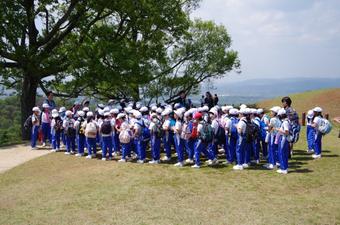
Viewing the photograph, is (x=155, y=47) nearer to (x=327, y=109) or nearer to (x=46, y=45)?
(x=46, y=45)

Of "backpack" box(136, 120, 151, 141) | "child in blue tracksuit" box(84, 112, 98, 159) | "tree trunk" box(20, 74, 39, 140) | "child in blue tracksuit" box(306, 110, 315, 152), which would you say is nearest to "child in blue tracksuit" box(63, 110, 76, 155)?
"child in blue tracksuit" box(84, 112, 98, 159)

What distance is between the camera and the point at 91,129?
602 inches

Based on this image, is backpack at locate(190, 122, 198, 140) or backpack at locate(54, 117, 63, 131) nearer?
backpack at locate(190, 122, 198, 140)

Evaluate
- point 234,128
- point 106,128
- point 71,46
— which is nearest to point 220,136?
point 234,128

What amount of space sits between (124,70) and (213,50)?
1269cm

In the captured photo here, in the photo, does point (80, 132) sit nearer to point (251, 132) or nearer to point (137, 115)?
point (137, 115)

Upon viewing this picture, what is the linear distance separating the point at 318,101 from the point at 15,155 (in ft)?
81.7

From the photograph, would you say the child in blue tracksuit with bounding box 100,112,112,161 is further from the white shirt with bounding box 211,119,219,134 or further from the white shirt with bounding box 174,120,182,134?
the white shirt with bounding box 211,119,219,134

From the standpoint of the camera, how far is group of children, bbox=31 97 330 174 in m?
13.2

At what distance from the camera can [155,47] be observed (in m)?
27.0

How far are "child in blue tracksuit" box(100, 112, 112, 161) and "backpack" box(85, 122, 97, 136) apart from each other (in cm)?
35

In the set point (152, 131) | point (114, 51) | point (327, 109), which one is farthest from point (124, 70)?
point (327, 109)

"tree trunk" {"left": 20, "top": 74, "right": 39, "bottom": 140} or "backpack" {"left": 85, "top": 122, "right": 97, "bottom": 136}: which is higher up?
"tree trunk" {"left": 20, "top": 74, "right": 39, "bottom": 140}

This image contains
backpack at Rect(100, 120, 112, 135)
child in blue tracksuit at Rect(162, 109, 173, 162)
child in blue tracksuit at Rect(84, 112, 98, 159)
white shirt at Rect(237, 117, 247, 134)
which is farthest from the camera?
child in blue tracksuit at Rect(84, 112, 98, 159)
